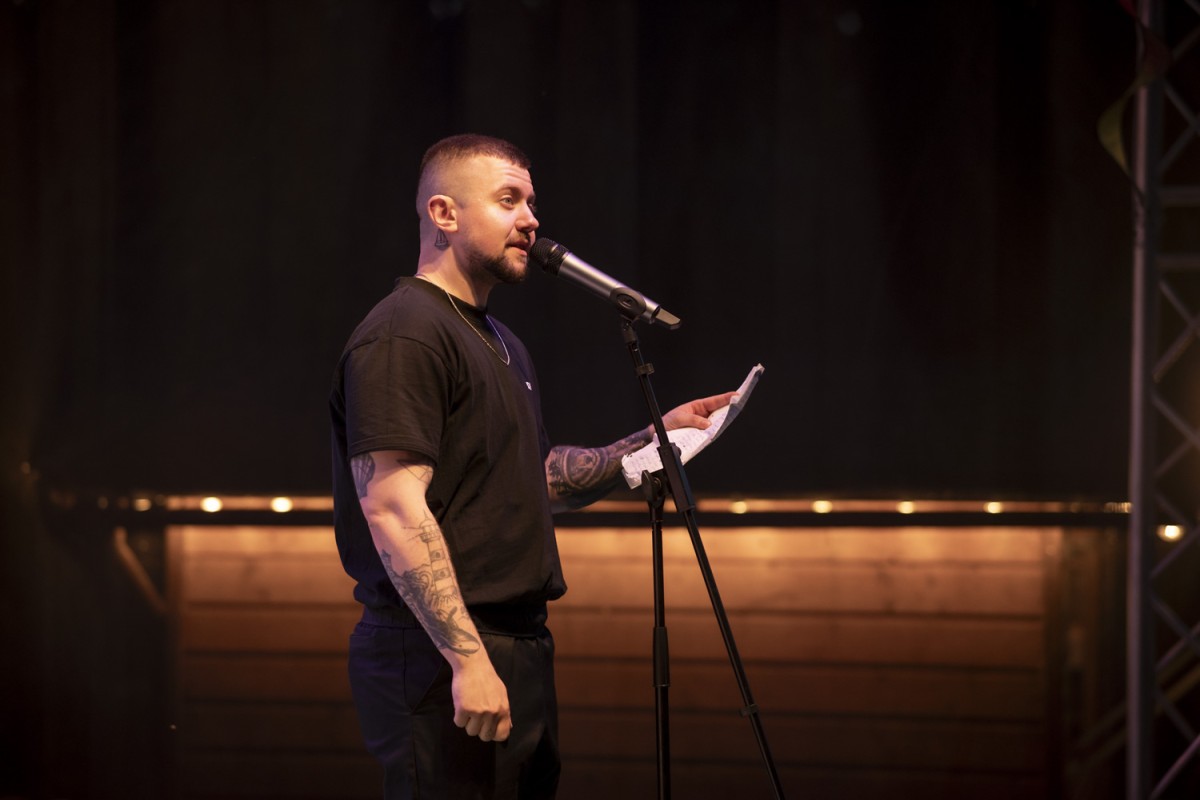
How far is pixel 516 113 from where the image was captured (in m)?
2.96

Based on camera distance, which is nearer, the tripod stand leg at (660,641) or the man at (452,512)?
the man at (452,512)

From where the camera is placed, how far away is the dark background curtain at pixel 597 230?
9.53 ft

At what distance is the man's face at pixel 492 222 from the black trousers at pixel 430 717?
0.54m

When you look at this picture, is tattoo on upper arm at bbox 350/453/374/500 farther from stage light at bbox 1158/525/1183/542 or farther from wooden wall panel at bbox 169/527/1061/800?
stage light at bbox 1158/525/1183/542

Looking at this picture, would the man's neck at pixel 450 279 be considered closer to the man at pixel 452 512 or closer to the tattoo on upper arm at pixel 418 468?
the man at pixel 452 512

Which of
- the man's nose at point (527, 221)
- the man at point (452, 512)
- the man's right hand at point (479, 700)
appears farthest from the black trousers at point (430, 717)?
the man's nose at point (527, 221)

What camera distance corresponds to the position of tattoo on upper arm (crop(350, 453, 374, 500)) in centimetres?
148

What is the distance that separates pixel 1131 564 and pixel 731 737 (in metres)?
1.14

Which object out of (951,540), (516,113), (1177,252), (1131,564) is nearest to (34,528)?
(516,113)

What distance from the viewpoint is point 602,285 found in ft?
5.41

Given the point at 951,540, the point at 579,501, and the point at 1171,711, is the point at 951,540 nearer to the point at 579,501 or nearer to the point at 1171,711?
the point at 1171,711

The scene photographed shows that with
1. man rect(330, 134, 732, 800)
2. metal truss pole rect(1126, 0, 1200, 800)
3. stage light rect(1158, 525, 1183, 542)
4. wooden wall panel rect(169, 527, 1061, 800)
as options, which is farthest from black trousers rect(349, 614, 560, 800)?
stage light rect(1158, 525, 1183, 542)

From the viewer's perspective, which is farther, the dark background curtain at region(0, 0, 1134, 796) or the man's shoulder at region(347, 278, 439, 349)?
the dark background curtain at region(0, 0, 1134, 796)

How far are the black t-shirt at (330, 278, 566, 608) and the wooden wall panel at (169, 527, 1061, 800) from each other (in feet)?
5.08
